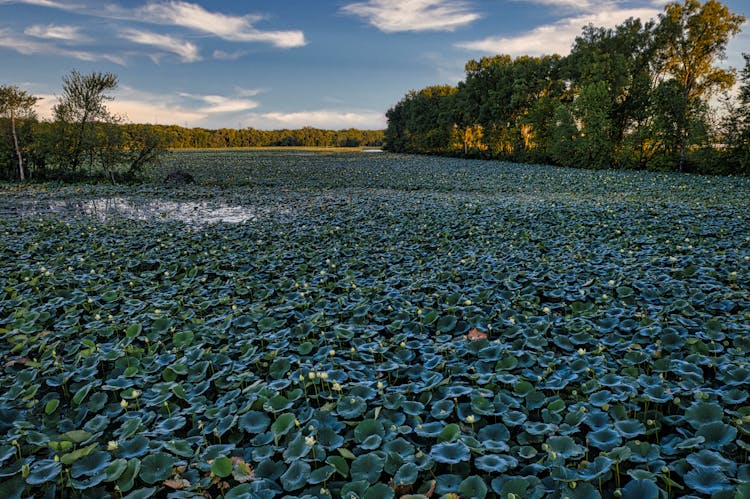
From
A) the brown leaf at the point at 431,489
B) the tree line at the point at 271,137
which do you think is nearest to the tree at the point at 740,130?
the brown leaf at the point at 431,489

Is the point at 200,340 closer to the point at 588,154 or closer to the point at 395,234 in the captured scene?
the point at 395,234

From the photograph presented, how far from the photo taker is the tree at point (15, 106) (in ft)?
64.6

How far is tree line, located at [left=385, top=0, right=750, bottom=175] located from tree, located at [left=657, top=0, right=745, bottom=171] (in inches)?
1.9

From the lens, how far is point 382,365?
318 cm

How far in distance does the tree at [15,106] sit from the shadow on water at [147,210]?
862cm

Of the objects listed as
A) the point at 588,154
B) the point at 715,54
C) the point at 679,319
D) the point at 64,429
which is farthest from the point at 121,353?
the point at 715,54

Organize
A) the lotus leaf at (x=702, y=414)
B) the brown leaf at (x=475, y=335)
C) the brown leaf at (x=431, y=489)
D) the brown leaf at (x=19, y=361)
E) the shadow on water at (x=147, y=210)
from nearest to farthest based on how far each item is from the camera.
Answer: the brown leaf at (x=431, y=489), the lotus leaf at (x=702, y=414), the brown leaf at (x=19, y=361), the brown leaf at (x=475, y=335), the shadow on water at (x=147, y=210)

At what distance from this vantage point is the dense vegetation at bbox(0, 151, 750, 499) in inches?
83.0

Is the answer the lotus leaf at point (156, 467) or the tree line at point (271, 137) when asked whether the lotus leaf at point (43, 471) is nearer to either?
the lotus leaf at point (156, 467)

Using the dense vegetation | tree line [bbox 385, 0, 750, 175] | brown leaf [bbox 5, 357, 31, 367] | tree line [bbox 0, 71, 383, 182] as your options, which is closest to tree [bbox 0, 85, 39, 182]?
tree line [bbox 0, 71, 383, 182]

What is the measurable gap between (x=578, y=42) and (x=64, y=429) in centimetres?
3530

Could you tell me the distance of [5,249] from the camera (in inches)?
291

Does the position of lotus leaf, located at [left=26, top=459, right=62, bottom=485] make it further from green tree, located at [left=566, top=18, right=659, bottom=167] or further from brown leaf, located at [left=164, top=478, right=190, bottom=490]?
green tree, located at [left=566, top=18, right=659, bottom=167]

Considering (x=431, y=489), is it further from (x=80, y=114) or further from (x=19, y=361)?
(x=80, y=114)
